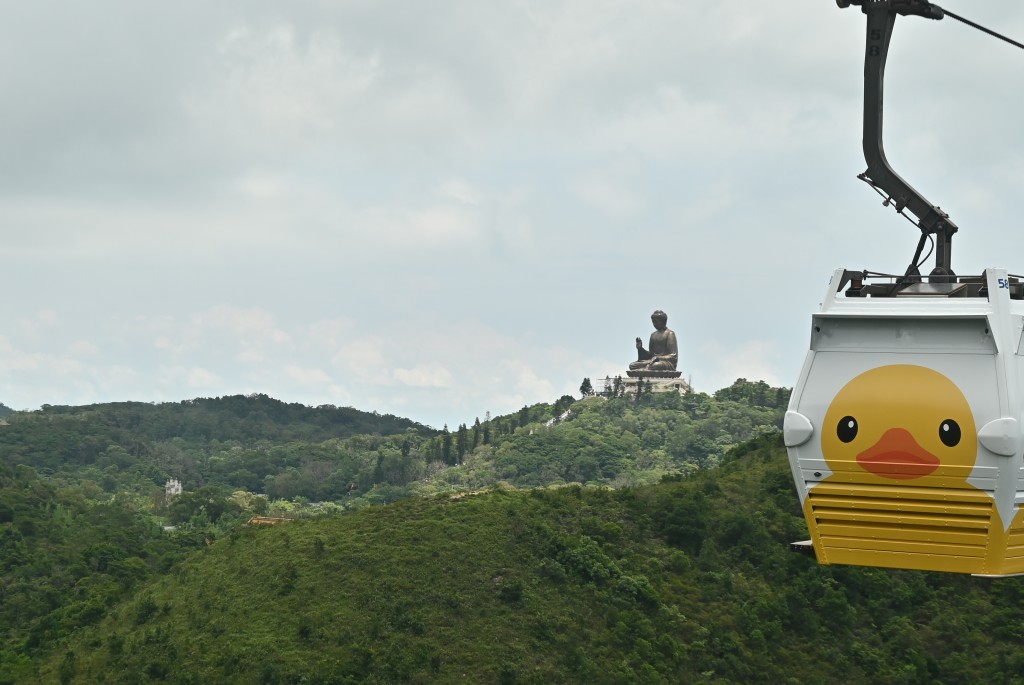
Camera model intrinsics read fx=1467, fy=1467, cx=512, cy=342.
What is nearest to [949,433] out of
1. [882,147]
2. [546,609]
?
[882,147]

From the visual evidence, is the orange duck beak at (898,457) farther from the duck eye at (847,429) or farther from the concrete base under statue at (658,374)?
→ the concrete base under statue at (658,374)

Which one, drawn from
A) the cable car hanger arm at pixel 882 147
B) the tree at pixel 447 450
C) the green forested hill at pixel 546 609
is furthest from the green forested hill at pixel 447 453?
the cable car hanger arm at pixel 882 147

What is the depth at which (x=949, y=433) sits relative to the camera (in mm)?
14516

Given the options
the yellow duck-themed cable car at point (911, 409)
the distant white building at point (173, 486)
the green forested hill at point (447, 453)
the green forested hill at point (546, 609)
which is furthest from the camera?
the distant white building at point (173, 486)

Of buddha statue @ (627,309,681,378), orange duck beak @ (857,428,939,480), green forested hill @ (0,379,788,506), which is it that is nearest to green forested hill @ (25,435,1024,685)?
orange duck beak @ (857,428,939,480)

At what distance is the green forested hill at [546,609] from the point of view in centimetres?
5800

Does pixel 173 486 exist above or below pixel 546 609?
above

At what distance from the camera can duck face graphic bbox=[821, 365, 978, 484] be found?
14.5 meters

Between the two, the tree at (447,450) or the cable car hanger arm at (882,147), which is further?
the tree at (447,450)

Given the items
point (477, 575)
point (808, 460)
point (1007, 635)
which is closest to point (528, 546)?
point (477, 575)

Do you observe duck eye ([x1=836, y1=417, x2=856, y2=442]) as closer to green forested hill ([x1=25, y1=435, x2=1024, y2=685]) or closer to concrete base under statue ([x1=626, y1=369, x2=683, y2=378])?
green forested hill ([x1=25, y1=435, x2=1024, y2=685])

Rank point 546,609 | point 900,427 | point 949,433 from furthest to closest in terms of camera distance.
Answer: point 546,609 < point 900,427 < point 949,433

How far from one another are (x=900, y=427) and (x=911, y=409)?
21 cm

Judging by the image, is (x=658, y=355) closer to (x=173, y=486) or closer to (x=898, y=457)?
(x=173, y=486)
